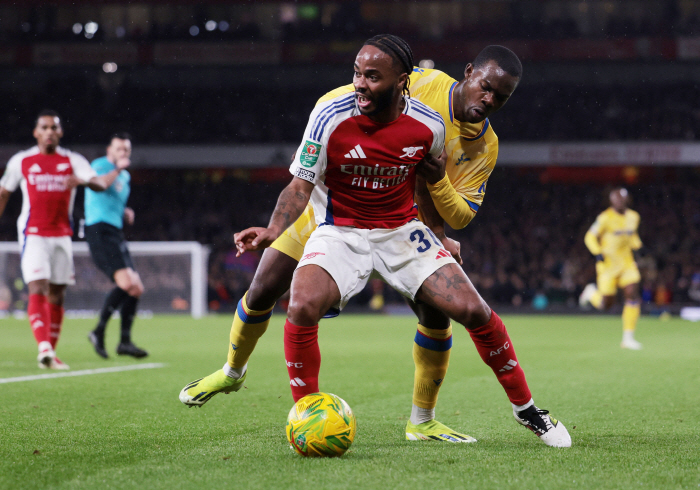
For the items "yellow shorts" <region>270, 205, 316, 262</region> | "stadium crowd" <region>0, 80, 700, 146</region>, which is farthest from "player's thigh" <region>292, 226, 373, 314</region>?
"stadium crowd" <region>0, 80, 700, 146</region>

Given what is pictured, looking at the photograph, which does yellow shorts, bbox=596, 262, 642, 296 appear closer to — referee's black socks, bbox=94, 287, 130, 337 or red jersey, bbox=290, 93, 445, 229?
referee's black socks, bbox=94, 287, 130, 337

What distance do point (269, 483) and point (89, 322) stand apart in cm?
1362

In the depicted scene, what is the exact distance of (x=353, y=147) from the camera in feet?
12.0

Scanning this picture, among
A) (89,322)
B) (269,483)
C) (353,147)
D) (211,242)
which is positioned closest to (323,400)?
(269,483)

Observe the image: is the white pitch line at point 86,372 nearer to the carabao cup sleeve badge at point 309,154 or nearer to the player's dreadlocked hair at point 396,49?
the carabao cup sleeve badge at point 309,154

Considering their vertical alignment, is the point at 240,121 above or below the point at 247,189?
above

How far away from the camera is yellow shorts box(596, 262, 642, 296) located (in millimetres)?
11016

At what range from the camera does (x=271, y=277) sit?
13.8ft

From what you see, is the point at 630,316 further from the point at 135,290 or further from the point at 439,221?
the point at 439,221

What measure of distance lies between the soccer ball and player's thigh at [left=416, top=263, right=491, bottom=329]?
2.10 feet

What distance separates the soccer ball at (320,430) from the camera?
3361mm

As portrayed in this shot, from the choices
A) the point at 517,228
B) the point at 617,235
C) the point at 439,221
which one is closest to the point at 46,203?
the point at 439,221

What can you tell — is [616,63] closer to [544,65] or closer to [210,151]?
[544,65]

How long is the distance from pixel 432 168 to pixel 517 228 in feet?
72.0
